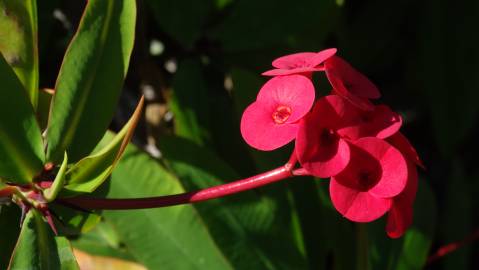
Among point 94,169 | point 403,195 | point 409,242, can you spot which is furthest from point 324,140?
point 409,242

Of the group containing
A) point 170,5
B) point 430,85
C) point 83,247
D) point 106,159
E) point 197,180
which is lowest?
point 430,85

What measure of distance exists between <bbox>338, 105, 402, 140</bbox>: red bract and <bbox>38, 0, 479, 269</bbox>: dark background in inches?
23.6

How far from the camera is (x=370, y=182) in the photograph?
83 centimetres

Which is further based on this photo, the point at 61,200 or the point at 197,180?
the point at 197,180

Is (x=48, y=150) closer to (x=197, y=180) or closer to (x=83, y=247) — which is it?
(x=197, y=180)

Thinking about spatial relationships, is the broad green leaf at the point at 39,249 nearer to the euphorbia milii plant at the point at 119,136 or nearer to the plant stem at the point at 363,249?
the euphorbia milii plant at the point at 119,136

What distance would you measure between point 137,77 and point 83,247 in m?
0.34

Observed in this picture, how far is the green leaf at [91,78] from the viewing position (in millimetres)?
1021

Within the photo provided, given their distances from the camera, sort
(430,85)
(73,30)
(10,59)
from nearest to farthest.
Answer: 1. (10,59)
2. (73,30)
3. (430,85)

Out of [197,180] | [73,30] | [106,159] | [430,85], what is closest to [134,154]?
[197,180]

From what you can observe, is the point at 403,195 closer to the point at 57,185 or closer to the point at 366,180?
the point at 366,180

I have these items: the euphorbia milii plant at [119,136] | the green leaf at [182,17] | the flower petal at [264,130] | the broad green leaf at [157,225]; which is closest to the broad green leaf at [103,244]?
the broad green leaf at [157,225]

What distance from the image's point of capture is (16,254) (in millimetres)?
925

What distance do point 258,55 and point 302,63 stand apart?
76 cm
